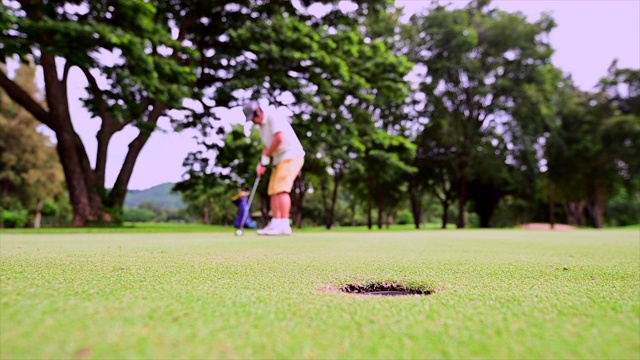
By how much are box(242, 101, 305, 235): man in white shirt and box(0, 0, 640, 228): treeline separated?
130 inches

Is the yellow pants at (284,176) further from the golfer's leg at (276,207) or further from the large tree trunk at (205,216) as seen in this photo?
the large tree trunk at (205,216)

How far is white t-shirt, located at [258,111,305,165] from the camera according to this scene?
19.7 feet

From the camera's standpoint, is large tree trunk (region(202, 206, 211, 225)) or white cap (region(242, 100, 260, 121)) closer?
white cap (region(242, 100, 260, 121))

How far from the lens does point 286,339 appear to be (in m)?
0.82

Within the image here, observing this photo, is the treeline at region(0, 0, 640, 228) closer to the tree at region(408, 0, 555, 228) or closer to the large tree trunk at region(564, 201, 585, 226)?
the tree at region(408, 0, 555, 228)

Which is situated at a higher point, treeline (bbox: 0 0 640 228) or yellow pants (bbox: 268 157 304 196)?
treeline (bbox: 0 0 640 228)

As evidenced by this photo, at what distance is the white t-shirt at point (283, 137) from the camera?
600 centimetres

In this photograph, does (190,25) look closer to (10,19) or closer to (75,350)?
(10,19)

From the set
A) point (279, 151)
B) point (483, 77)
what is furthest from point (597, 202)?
point (279, 151)

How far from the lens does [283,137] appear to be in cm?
595

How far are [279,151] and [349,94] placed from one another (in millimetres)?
6519

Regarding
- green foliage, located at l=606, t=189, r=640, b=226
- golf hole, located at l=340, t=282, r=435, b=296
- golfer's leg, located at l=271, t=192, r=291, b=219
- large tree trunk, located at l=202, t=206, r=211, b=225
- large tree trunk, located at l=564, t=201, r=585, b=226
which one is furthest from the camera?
large tree trunk, located at l=202, t=206, r=211, b=225

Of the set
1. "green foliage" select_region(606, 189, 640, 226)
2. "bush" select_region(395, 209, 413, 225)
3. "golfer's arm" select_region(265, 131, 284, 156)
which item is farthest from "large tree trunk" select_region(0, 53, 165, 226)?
"bush" select_region(395, 209, 413, 225)

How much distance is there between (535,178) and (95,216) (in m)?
19.4
